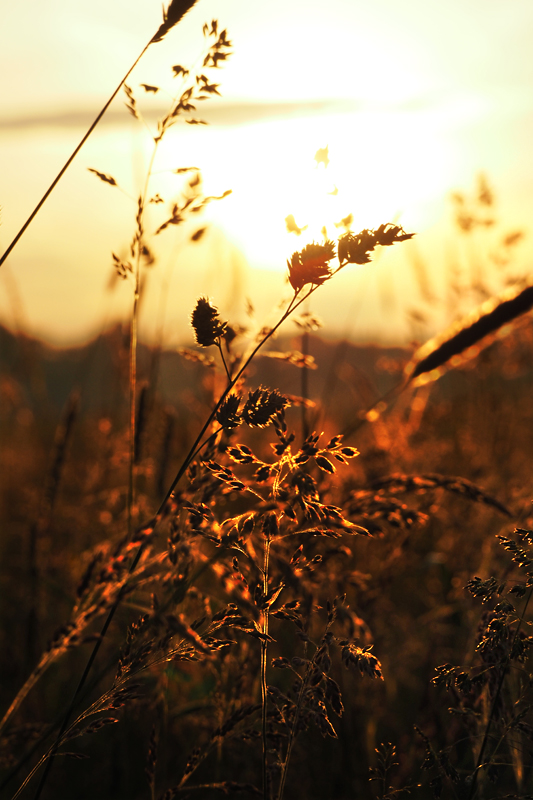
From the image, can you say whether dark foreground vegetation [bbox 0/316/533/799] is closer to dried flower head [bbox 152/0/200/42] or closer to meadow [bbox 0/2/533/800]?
meadow [bbox 0/2/533/800]

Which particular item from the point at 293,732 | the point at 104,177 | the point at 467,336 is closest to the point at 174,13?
the point at 104,177

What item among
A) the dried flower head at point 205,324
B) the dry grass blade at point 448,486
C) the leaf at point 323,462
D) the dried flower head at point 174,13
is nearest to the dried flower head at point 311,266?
the dried flower head at point 205,324

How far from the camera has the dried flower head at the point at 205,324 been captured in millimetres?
1050

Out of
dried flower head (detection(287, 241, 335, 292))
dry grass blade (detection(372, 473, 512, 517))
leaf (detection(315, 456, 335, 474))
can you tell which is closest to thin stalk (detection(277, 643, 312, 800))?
leaf (detection(315, 456, 335, 474))

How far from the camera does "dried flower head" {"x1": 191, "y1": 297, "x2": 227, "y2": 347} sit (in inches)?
41.3

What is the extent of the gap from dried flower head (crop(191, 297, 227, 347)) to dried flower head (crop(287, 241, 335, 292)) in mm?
153

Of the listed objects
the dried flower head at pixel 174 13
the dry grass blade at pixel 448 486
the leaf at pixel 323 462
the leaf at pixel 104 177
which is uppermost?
the dried flower head at pixel 174 13

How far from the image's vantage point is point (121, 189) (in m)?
1.28

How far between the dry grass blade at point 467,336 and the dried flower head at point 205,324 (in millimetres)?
767

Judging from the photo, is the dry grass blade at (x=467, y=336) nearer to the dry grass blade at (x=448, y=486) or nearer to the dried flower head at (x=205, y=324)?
the dry grass blade at (x=448, y=486)

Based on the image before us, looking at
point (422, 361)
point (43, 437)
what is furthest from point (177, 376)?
point (422, 361)

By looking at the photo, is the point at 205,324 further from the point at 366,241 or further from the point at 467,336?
the point at 467,336

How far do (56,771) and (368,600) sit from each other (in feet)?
3.93

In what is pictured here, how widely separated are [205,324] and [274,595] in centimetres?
48
